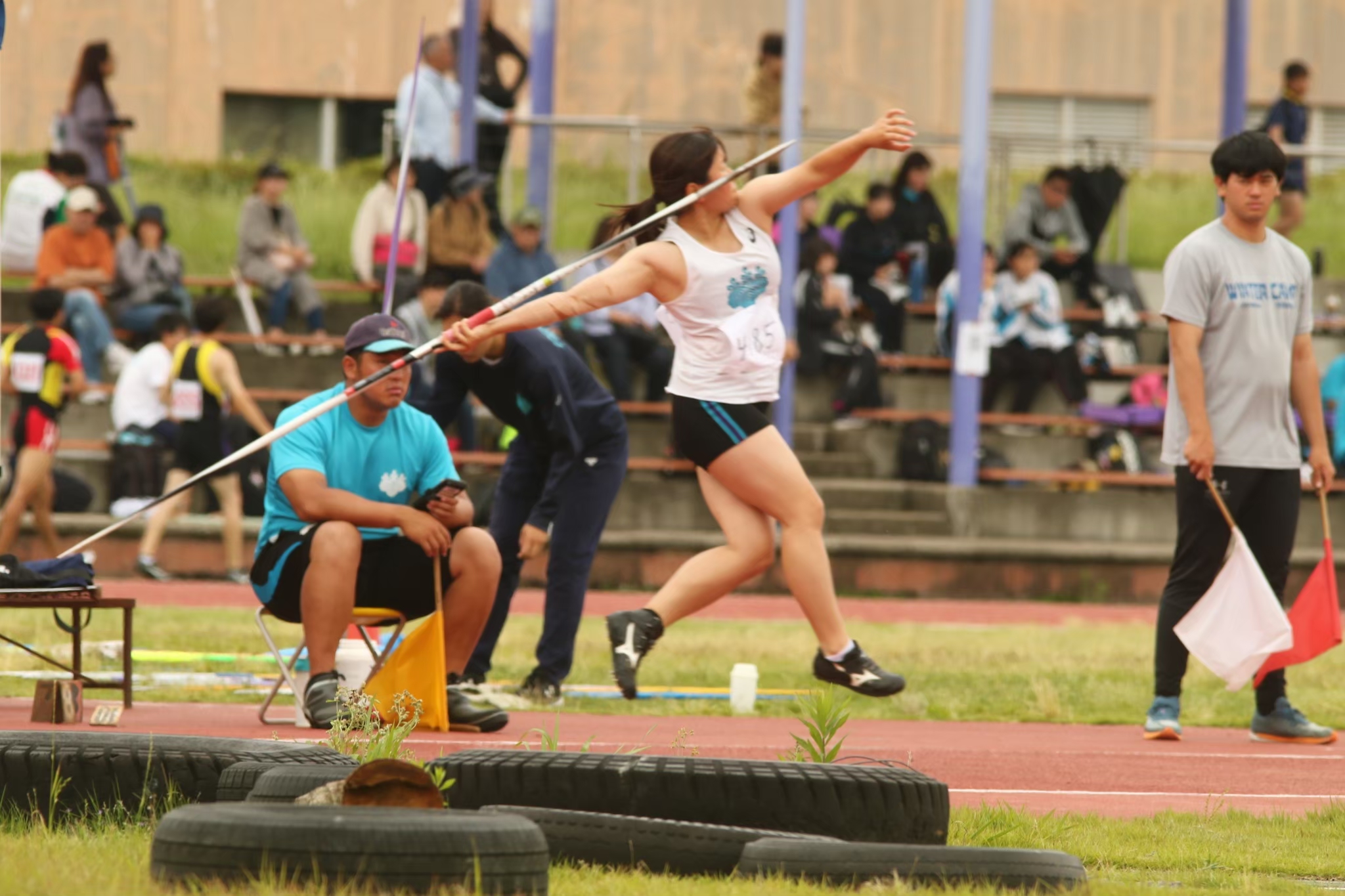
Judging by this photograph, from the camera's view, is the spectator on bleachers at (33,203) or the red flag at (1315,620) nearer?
the red flag at (1315,620)

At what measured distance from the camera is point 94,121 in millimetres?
20359

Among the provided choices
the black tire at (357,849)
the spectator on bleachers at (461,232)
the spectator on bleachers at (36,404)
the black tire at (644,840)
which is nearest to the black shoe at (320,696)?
the black tire at (644,840)

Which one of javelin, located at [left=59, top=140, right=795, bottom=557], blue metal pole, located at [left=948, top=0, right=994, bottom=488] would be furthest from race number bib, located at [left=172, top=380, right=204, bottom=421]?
javelin, located at [left=59, top=140, right=795, bottom=557]

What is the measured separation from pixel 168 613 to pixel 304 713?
5.51m

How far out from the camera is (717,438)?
25.6ft

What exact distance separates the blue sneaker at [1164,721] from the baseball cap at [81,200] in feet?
42.6

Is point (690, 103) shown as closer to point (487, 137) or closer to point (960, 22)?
point (960, 22)

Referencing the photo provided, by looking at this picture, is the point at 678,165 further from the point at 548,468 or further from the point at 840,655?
the point at 840,655

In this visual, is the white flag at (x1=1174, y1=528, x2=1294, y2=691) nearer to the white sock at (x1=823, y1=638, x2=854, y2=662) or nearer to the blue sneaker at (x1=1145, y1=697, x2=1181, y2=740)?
the blue sneaker at (x1=1145, y1=697, x2=1181, y2=740)

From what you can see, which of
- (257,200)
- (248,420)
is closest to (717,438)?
(248,420)

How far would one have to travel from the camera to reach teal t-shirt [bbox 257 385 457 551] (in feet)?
25.1

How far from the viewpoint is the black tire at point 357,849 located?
3.99 meters

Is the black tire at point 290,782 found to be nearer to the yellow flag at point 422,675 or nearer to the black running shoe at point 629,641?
the yellow flag at point 422,675

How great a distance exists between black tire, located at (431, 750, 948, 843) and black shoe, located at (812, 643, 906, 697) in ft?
8.81
